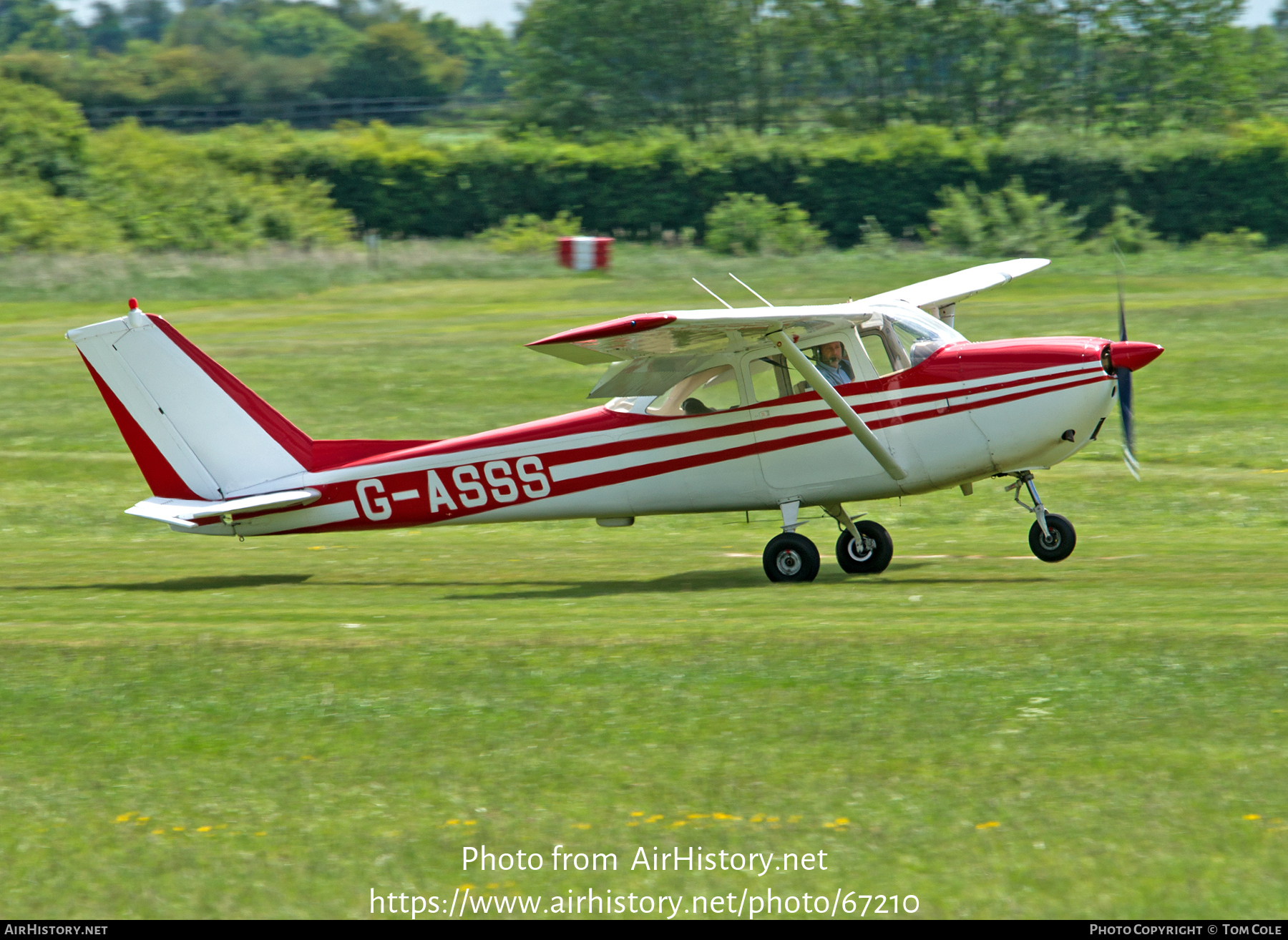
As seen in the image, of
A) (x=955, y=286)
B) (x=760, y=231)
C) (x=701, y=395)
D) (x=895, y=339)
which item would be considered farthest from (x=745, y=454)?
(x=760, y=231)

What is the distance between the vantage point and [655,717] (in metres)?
9.16

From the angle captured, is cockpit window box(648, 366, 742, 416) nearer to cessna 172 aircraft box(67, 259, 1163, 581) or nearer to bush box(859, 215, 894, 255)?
cessna 172 aircraft box(67, 259, 1163, 581)

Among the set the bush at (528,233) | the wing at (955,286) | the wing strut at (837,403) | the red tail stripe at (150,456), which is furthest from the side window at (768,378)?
the bush at (528,233)

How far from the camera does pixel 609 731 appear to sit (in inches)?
352

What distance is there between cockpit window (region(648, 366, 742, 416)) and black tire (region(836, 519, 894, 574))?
6.01 feet

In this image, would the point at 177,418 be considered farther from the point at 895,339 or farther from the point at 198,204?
the point at 198,204

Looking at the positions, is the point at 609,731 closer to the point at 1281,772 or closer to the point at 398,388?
the point at 1281,772

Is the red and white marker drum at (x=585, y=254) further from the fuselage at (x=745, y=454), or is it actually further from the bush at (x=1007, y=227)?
the fuselage at (x=745, y=454)

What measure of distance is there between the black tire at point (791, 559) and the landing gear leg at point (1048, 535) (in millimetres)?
1982

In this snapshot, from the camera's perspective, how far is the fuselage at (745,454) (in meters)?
13.3

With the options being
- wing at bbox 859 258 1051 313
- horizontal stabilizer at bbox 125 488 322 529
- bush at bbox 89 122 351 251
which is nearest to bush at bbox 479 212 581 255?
bush at bbox 89 122 351 251

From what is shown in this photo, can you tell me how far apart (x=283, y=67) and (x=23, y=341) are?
57.7m

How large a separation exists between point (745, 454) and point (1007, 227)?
3456 centimetres

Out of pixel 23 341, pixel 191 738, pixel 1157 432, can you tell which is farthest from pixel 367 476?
pixel 23 341
